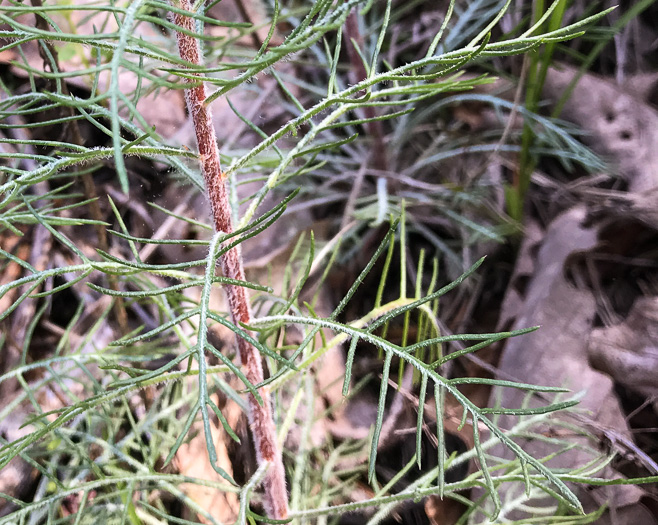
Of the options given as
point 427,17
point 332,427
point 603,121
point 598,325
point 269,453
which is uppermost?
point 427,17

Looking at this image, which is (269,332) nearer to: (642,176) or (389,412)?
(389,412)

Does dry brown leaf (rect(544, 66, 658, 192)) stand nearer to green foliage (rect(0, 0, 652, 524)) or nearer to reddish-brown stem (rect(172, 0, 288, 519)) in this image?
green foliage (rect(0, 0, 652, 524))

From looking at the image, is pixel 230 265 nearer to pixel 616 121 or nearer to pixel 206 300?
pixel 206 300

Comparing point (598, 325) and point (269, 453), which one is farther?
point (598, 325)

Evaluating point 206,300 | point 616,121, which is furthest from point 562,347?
point 206,300

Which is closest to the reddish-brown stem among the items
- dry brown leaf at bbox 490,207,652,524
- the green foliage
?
the green foliage

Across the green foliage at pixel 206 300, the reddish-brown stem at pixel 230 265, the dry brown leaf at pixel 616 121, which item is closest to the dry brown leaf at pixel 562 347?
the green foliage at pixel 206 300

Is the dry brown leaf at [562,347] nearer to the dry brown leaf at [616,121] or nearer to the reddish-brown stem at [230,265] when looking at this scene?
the dry brown leaf at [616,121]

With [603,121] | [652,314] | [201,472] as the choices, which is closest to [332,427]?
[201,472]
